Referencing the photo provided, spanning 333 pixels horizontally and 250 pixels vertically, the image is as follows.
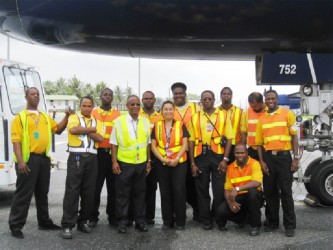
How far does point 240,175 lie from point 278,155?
0.44 meters

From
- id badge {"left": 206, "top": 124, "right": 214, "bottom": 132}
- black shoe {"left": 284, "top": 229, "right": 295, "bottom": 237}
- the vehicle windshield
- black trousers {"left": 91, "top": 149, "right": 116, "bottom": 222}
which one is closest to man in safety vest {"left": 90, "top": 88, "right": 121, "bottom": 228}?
black trousers {"left": 91, "top": 149, "right": 116, "bottom": 222}

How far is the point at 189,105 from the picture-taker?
4922mm

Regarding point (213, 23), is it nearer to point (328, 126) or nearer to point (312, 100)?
point (312, 100)

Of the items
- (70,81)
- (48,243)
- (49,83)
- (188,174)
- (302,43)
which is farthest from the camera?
(49,83)

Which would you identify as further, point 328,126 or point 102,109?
point 328,126

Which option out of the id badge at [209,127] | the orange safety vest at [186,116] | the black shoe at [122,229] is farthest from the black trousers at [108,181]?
the id badge at [209,127]

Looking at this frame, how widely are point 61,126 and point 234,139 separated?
1.90 metres

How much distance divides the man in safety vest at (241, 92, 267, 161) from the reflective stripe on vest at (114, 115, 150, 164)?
1.16m

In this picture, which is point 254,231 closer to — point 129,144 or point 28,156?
point 129,144

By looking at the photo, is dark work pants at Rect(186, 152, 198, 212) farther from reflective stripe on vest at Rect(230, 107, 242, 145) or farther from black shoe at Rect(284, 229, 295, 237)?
black shoe at Rect(284, 229, 295, 237)

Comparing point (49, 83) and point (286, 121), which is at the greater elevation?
point (49, 83)

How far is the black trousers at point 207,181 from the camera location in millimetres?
4434

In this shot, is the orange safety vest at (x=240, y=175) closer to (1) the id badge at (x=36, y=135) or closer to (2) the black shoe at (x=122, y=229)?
(2) the black shoe at (x=122, y=229)

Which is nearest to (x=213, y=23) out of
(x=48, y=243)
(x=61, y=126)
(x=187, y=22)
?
(x=187, y=22)
